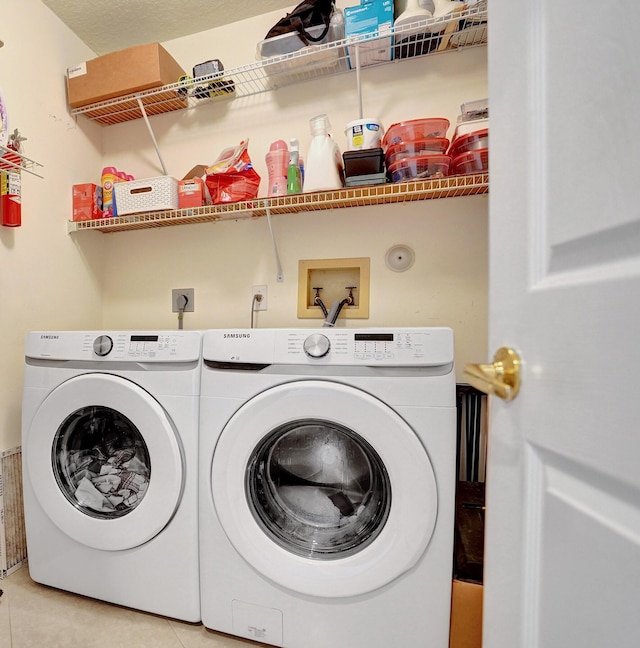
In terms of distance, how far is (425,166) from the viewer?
4.17ft

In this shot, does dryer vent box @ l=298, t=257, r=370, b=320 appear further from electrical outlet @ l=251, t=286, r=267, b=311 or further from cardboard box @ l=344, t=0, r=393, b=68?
cardboard box @ l=344, t=0, r=393, b=68

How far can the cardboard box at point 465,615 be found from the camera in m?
0.94

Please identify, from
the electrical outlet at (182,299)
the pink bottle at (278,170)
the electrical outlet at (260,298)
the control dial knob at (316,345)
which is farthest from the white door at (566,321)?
the electrical outlet at (182,299)

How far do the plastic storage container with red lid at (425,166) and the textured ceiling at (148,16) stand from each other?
1.05 metres

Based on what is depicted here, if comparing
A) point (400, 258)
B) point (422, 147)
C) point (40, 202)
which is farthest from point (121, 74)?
point (400, 258)

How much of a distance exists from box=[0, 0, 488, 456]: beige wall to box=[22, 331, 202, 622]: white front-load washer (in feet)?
1.25

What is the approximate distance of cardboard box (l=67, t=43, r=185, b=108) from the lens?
1544 millimetres

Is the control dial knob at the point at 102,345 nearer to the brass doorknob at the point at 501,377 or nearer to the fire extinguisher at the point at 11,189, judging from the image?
the fire extinguisher at the point at 11,189

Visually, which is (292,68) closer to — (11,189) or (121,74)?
(121,74)

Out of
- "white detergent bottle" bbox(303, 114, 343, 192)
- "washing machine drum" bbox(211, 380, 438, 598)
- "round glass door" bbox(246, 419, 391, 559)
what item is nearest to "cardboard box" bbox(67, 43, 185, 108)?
"white detergent bottle" bbox(303, 114, 343, 192)

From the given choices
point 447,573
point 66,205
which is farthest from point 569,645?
point 66,205

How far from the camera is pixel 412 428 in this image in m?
0.93

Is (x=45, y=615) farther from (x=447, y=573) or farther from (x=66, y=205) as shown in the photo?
(x=66, y=205)

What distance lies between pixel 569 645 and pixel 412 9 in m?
1.70
